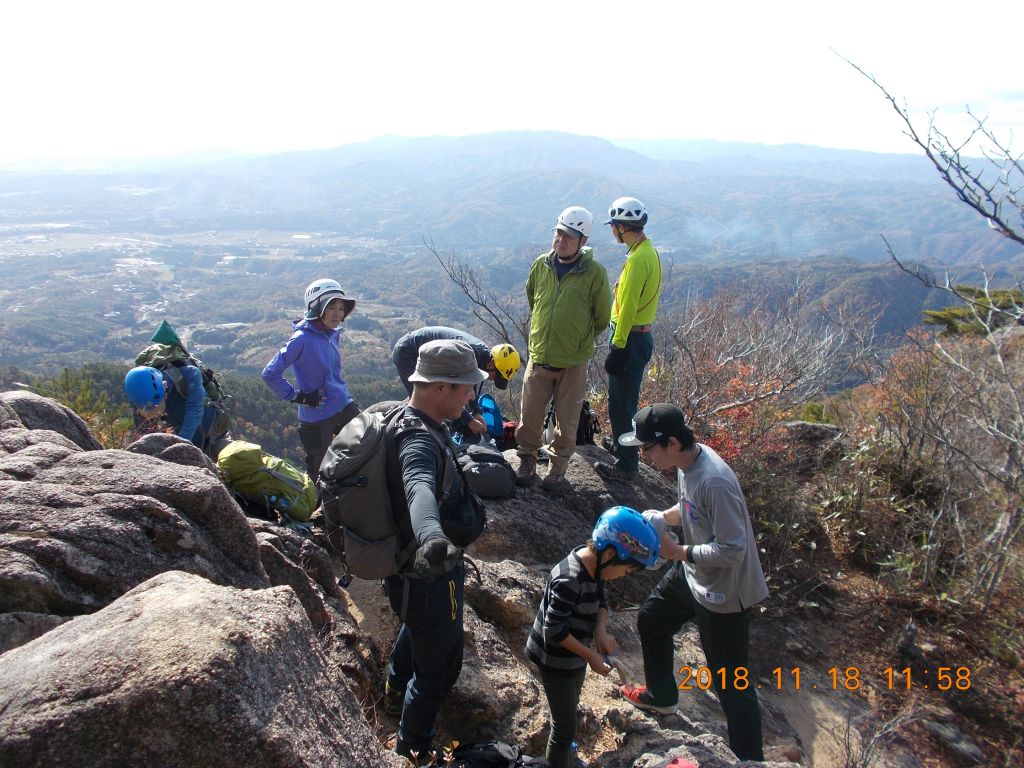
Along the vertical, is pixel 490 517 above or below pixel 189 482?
below

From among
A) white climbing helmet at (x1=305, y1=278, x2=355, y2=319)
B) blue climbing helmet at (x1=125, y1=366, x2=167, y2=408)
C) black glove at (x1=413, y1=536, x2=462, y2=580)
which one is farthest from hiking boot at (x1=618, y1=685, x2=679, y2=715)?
blue climbing helmet at (x1=125, y1=366, x2=167, y2=408)

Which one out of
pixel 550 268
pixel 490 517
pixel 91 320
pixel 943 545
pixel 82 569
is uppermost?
pixel 550 268

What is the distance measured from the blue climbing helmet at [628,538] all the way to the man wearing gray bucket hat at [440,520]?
0.67 metres

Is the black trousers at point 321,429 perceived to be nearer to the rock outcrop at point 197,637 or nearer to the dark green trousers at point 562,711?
the rock outcrop at point 197,637

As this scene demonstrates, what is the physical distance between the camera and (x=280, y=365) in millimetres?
5605

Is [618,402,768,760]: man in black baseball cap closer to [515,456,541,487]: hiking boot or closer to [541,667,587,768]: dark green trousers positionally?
[541,667,587,768]: dark green trousers

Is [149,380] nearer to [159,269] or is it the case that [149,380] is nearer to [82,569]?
[82,569]

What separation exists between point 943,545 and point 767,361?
4.67 m

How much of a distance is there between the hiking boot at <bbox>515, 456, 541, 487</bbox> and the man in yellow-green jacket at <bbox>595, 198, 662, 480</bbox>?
3.45ft

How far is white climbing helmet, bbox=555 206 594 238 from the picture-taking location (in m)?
5.50

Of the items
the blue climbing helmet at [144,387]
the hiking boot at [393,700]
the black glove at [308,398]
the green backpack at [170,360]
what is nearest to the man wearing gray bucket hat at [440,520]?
the hiking boot at [393,700]

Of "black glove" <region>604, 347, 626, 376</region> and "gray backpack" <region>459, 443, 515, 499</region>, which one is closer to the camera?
"gray backpack" <region>459, 443, 515, 499</region>

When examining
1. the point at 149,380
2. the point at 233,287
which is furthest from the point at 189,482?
the point at 233,287

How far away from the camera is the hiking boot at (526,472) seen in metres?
6.41
